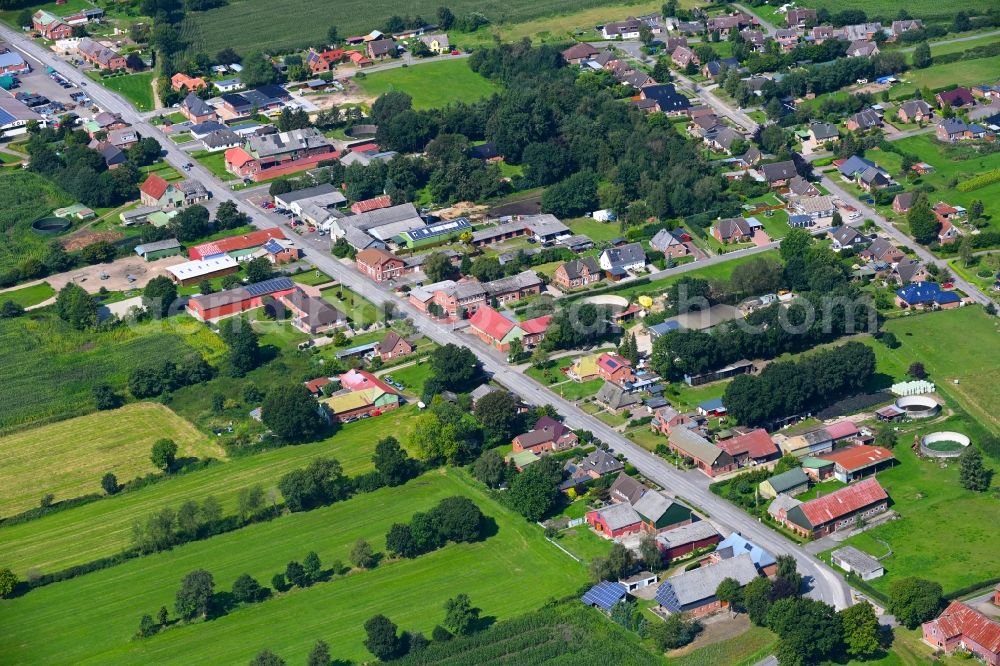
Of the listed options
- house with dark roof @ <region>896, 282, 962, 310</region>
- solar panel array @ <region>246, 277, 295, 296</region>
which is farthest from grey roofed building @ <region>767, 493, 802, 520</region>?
solar panel array @ <region>246, 277, 295, 296</region>

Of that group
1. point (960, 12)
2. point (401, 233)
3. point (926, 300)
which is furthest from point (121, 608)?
point (960, 12)

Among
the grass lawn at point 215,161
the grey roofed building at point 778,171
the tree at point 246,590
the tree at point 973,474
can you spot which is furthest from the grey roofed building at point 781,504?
the grass lawn at point 215,161

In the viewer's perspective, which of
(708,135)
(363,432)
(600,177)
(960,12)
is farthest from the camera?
(960,12)

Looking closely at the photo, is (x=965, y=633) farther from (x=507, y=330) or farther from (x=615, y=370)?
(x=507, y=330)

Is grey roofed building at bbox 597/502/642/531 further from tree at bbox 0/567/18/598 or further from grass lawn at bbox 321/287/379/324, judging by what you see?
tree at bbox 0/567/18/598

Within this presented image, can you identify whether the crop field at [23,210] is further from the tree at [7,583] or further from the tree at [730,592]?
the tree at [730,592]

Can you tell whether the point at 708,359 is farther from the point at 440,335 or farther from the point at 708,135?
the point at 708,135
